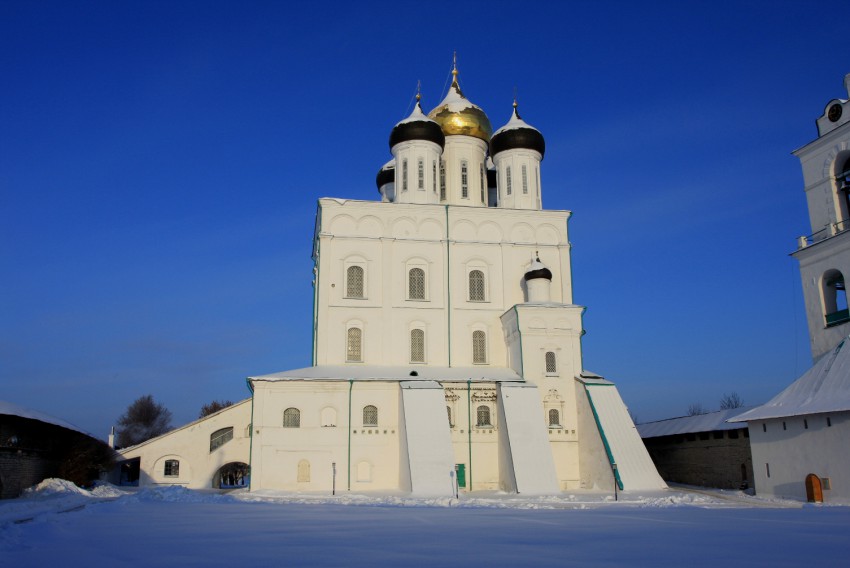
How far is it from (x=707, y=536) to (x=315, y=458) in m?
14.6

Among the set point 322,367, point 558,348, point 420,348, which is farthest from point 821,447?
point 322,367

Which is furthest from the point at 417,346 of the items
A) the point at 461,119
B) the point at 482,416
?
the point at 461,119

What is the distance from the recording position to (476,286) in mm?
24984

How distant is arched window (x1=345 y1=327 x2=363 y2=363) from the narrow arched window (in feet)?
5.73

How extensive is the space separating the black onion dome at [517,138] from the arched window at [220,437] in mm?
14255

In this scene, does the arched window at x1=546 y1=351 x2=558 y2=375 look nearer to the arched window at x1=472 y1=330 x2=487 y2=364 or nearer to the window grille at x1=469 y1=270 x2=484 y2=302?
the arched window at x1=472 y1=330 x2=487 y2=364

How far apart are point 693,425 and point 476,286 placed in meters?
8.91

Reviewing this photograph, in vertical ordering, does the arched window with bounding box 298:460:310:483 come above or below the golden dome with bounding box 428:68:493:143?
below

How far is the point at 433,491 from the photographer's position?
1909 cm

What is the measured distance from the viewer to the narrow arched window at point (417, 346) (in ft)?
78.8

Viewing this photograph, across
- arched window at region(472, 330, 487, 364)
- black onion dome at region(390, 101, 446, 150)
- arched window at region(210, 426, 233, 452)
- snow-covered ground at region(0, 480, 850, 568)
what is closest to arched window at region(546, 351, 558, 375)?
arched window at region(472, 330, 487, 364)

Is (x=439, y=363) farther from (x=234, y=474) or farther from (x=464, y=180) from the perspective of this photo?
(x=234, y=474)

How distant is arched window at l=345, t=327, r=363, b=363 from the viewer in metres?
23.6

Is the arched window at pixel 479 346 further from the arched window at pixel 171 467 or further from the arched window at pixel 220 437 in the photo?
the arched window at pixel 171 467
